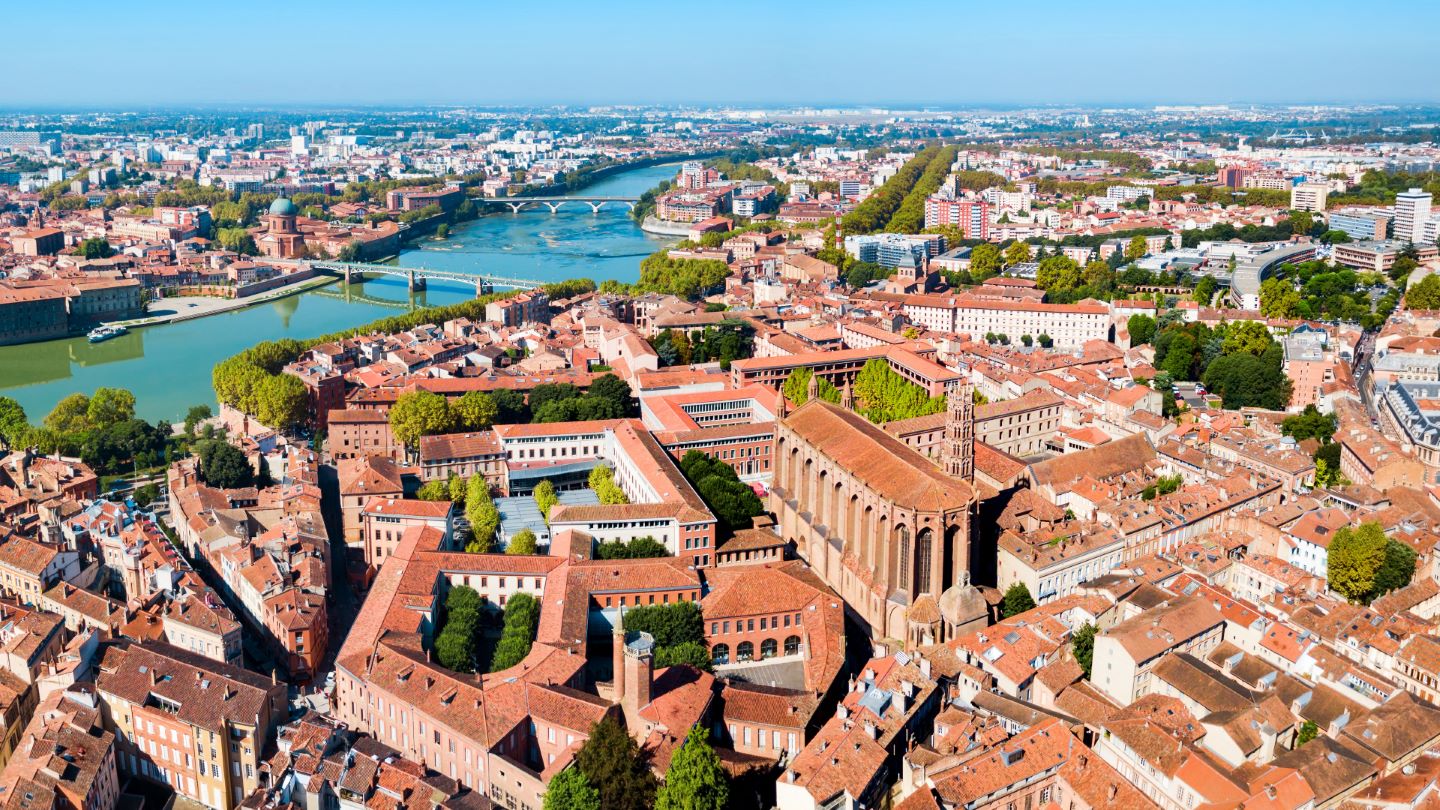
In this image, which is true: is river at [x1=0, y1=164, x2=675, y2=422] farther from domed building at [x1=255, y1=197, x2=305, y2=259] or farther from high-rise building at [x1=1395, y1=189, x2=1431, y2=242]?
high-rise building at [x1=1395, y1=189, x2=1431, y2=242]

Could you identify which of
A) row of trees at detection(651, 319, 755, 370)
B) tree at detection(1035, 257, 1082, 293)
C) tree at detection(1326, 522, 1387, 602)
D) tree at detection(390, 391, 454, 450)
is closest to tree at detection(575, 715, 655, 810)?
tree at detection(1326, 522, 1387, 602)

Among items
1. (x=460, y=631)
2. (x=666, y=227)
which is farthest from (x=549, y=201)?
(x=460, y=631)

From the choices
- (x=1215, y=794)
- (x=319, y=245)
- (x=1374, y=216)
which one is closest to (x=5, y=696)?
(x=1215, y=794)

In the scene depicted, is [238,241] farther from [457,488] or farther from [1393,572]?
[1393,572]

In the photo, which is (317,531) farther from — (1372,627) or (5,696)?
(1372,627)

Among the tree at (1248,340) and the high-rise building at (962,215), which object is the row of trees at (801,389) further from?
the high-rise building at (962,215)

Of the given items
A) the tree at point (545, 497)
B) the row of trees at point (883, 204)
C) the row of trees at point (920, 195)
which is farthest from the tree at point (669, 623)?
the row of trees at point (883, 204)
